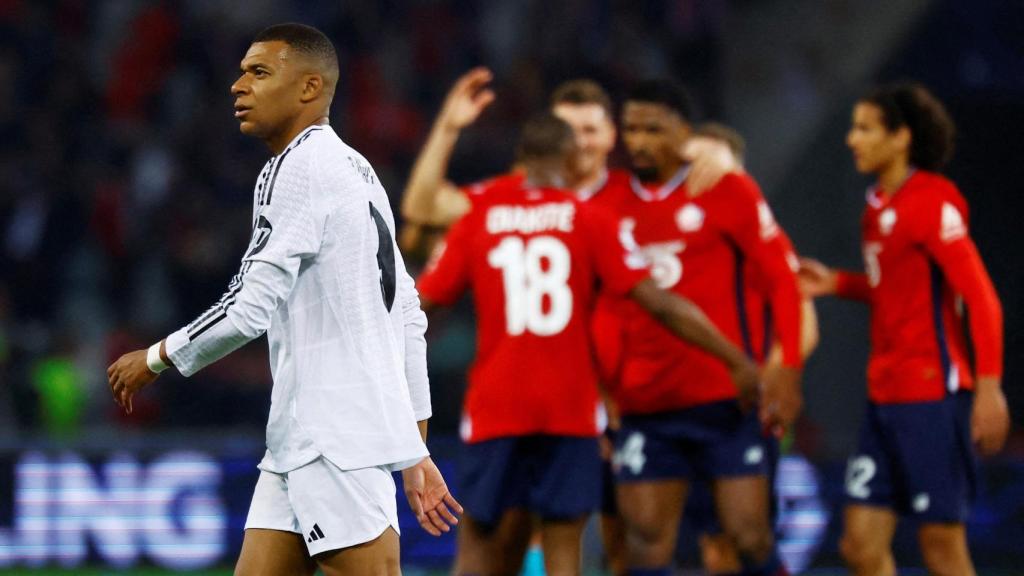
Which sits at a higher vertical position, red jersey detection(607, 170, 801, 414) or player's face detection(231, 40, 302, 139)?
player's face detection(231, 40, 302, 139)

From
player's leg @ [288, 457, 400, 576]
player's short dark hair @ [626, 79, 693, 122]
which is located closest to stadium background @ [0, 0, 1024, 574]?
player's short dark hair @ [626, 79, 693, 122]

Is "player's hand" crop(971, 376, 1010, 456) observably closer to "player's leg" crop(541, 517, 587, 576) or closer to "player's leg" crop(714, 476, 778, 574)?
"player's leg" crop(714, 476, 778, 574)

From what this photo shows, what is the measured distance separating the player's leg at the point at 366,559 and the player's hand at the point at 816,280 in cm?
355

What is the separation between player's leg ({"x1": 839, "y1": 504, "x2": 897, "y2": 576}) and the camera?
646cm

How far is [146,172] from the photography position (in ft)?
44.5

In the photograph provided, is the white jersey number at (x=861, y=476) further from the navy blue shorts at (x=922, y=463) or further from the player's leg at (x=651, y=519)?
the player's leg at (x=651, y=519)

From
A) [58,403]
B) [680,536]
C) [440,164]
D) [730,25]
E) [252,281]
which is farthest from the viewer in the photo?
[730,25]

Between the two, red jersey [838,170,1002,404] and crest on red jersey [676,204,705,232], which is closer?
red jersey [838,170,1002,404]

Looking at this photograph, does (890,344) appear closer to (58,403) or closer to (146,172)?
(58,403)

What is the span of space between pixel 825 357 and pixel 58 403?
18.1 feet

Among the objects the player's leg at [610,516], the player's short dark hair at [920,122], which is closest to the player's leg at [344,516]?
the player's leg at [610,516]

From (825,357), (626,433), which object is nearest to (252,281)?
(626,433)

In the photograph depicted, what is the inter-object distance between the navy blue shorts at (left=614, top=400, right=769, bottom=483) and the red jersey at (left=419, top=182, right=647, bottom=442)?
548 millimetres

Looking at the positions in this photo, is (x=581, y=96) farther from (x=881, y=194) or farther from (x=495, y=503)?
(x=495, y=503)
